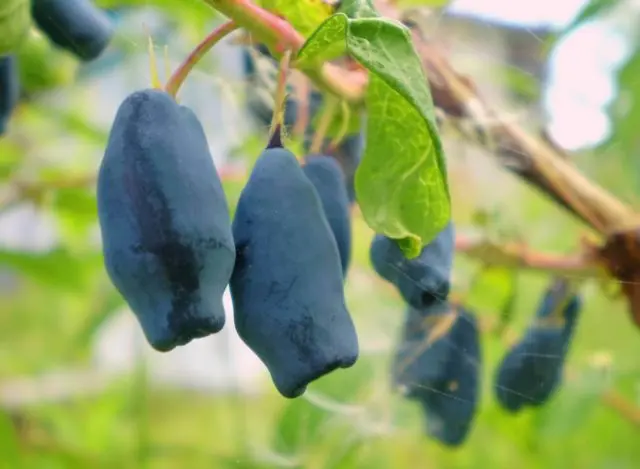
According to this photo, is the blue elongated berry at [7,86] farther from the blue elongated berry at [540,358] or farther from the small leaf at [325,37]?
the blue elongated berry at [540,358]

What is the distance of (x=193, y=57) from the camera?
30 cm

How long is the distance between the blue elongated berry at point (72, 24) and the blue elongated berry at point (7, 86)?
0.04m

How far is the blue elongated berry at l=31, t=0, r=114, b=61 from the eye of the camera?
41 centimetres

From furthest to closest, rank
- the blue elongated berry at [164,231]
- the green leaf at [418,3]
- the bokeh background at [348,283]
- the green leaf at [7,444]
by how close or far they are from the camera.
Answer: the green leaf at [7,444]
the bokeh background at [348,283]
the green leaf at [418,3]
the blue elongated berry at [164,231]

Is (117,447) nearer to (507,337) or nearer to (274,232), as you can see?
(507,337)

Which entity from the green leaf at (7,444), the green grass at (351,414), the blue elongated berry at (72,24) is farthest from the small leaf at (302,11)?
the green leaf at (7,444)

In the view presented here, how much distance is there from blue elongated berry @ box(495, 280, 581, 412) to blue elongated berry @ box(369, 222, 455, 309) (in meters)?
0.14

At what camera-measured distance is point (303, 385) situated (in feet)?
0.94

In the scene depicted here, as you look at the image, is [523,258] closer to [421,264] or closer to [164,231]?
[421,264]

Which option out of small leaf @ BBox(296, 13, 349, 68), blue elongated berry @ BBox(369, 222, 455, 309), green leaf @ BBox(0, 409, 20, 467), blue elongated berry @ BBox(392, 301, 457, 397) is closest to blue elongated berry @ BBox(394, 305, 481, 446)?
blue elongated berry @ BBox(392, 301, 457, 397)

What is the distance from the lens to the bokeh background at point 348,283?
0.64m

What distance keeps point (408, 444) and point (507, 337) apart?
1.21ft

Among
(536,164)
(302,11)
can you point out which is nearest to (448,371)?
(536,164)

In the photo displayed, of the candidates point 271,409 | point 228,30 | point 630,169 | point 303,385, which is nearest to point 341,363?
point 303,385
